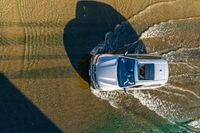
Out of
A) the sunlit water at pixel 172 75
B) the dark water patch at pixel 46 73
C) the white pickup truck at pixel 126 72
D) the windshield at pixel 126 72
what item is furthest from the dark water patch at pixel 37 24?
the windshield at pixel 126 72

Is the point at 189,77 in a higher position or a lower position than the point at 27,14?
lower

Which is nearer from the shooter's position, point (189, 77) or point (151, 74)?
point (151, 74)

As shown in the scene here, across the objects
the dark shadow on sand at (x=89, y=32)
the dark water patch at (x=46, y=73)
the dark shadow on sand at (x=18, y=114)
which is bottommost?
the dark shadow on sand at (x=18, y=114)

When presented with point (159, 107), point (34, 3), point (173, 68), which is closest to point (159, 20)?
point (173, 68)

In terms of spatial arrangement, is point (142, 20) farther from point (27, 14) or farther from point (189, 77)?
point (27, 14)

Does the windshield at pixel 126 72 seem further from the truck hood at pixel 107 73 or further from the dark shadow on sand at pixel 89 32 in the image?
the dark shadow on sand at pixel 89 32

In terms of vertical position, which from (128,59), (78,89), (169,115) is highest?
(128,59)

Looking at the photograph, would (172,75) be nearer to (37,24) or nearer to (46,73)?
(46,73)
